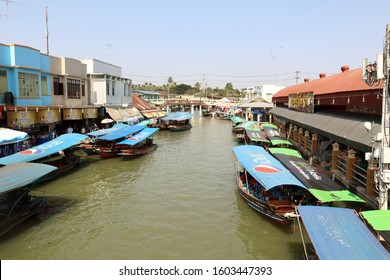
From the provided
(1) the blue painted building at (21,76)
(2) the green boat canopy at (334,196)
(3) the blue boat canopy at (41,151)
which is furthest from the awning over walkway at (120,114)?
(2) the green boat canopy at (334,196)

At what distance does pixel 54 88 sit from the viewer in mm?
31875

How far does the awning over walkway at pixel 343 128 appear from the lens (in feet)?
43.6

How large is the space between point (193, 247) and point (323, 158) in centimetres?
1181

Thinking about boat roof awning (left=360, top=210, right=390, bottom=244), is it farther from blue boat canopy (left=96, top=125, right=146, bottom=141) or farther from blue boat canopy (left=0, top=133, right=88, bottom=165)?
blue boat canopy (left=96, top=125, right=146, bottom=141)

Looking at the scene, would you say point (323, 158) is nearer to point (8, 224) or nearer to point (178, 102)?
point (8, 224)

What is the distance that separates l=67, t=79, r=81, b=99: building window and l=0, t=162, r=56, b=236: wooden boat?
71.8 feet

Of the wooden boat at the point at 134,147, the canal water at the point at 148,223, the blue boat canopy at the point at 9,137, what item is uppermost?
the blue boat canopy at the point at 9,137

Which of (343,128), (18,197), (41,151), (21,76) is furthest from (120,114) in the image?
(343,128)

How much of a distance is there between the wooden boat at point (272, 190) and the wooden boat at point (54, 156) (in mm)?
11289

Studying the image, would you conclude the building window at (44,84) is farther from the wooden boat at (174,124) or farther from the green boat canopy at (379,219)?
the green boat canopy at (379,219)

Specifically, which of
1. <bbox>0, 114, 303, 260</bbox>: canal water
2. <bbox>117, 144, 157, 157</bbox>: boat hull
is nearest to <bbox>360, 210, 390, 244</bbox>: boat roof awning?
<bbox>0, 114, 303, 260</bbox>: canal water

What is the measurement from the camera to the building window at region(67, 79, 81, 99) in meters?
34.3

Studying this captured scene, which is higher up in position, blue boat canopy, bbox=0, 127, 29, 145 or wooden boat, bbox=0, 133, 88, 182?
blue boat canopy, bbox=0, 127, 29, 145
